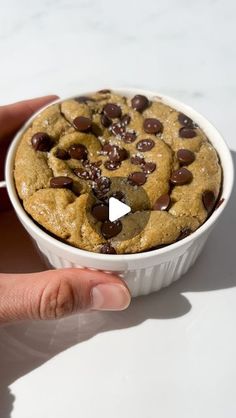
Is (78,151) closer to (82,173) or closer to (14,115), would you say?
(82,173)

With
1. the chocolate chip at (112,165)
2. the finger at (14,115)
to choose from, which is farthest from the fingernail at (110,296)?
the finger at (14,115)

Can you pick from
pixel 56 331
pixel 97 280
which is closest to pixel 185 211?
pixel 97 280

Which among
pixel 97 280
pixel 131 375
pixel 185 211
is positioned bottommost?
pixel 131 375

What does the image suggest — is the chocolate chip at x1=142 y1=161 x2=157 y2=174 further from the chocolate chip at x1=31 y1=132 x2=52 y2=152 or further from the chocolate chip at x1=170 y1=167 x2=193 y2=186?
the chocolate chip at x1=31 y1=132 x2=52 y2=152

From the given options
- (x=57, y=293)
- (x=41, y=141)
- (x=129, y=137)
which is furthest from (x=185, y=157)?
(x=57, y=293)

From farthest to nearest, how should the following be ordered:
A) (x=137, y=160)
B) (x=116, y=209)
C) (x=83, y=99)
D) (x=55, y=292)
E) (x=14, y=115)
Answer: (x=14, y=115)
(x=83, y=99)
(x=137, y=160)
(x=116, y=209)
(x=55, y=292)

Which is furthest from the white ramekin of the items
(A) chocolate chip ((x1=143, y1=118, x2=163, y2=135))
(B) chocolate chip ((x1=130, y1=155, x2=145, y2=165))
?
(B) chocolate chip ((x1=130, y1=155, x2=145, y2=165))

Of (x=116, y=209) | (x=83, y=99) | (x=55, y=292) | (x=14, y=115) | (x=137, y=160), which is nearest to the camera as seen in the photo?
(x=55, y=292)

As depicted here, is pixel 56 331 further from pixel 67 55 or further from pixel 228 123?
pixel 67 55
